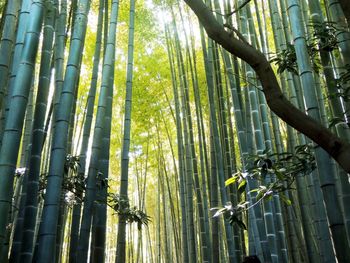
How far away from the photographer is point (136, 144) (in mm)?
9672

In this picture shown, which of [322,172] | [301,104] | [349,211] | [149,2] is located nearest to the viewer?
[322,172]

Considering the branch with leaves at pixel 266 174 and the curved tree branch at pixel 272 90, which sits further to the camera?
the branch with leaves at pixel 266 174

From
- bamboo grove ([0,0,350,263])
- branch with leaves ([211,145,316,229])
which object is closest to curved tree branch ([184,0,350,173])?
bamboo grove ([0,0,350,263])

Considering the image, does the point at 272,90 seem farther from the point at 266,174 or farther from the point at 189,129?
the point at 189,129

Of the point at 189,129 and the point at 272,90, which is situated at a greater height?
the point at 189,129

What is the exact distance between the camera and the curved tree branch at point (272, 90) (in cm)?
160

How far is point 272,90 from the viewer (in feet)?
5.39

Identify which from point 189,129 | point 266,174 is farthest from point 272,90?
point 189,129

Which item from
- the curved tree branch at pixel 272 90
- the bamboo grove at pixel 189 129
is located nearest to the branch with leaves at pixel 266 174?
the bamboo grove at pixel 189 129

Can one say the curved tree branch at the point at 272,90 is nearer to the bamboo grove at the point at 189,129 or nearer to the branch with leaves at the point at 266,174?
the bamboo grove at the point at 189,129

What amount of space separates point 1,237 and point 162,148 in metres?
7.59

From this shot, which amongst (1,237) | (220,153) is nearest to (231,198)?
(220,153)

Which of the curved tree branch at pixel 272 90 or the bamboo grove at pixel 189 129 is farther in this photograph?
the bamboo grove at pixel 189 129

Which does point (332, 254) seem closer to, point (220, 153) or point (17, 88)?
point (17, 88)
